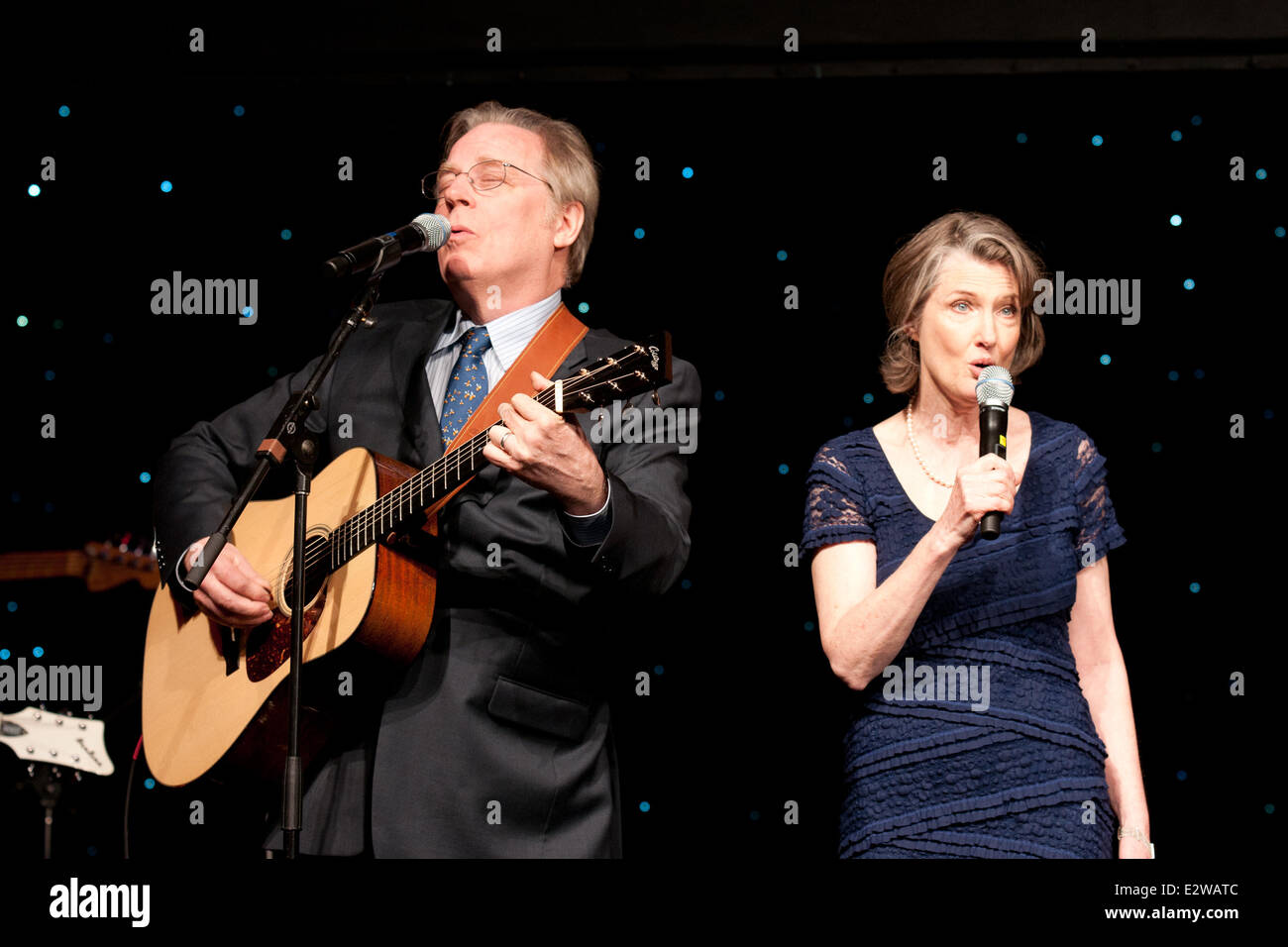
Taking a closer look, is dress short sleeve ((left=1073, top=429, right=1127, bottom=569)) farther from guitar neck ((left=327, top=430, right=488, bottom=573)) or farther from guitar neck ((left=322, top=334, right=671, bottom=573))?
guitar neck ((left=327, top=430, right=488, bottom=573))

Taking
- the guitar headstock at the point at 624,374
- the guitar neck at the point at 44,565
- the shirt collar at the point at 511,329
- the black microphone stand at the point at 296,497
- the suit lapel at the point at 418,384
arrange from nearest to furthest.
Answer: the black microphone stand at the point at 296,497, the guitar headstock at the point at 624,374, the suit lapel at the point at 418,384, the shirt collar at the point at 511,329, the guitar neck at the point at 44,565

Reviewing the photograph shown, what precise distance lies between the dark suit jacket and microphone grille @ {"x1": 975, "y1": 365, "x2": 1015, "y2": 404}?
0.61 metres

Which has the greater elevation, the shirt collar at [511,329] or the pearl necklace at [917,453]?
the shirt collar at [511,329]

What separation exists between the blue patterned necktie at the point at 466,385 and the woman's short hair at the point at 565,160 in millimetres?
279

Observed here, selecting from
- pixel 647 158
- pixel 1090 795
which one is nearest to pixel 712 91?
pixel 647 158

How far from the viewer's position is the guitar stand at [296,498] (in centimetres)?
224

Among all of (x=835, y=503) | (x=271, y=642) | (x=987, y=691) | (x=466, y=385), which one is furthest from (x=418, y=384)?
(x=987, y=691)

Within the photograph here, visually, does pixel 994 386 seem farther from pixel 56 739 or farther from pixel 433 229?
pixel 56 739

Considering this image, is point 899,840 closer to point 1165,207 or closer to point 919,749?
point 919,749

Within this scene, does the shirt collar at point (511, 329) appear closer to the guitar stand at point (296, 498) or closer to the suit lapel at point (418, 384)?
the suit lapel at point (418, 384)

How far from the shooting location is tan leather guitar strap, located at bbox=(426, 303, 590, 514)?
2.72 metres

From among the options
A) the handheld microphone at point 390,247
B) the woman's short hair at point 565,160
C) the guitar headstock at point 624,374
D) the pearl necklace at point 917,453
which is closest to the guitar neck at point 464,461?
the guitar headstock at point 624,374

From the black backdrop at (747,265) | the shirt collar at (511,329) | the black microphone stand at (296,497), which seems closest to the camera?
the black microphone stand at (296,497)

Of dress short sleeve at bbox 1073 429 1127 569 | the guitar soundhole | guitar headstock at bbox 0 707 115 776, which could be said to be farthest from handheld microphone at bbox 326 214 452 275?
guitar headstock at bbox 0 707 115 776
